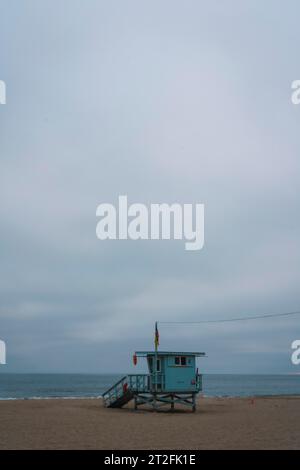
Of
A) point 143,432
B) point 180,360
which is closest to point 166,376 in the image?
point 180,360

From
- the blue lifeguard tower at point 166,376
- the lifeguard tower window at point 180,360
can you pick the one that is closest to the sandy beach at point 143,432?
the blue lifeguard tower at point 166,376

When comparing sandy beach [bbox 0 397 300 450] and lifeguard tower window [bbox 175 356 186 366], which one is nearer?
sandy beach [bbox 0 397 300 450]

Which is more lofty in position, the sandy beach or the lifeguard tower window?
the lifeguard tower window

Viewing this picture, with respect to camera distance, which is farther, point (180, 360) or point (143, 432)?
point (180, 360)

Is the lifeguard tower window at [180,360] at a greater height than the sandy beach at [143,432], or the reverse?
the lifeguard tower window at [180,360]

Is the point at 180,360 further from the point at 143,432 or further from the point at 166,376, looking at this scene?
the point at 143,432

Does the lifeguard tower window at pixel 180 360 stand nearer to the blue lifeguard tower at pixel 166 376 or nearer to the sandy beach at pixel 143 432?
the blue lifeguard tower at pixel 166 376

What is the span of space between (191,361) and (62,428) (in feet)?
38.1

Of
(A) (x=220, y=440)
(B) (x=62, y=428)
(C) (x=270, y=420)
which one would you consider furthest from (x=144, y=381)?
(A) (x=220, y=440)

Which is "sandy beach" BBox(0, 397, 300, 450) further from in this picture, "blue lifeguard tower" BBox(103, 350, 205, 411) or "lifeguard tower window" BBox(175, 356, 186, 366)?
"lifeguard tower window" BBox(175, 356, 186, 366)

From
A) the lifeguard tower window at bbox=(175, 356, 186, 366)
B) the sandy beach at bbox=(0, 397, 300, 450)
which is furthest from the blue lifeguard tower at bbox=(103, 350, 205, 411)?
the sandy beach at bbox=(0, 397, 300, 450)

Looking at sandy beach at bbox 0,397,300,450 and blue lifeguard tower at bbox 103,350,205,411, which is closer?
sandy beach at bbox 0,397,300,450

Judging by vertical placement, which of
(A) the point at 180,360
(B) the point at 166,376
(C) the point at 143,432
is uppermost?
(A) the point at 180,360

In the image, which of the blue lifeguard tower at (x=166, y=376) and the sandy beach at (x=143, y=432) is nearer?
the sandy beach at (x=143, y=432)
